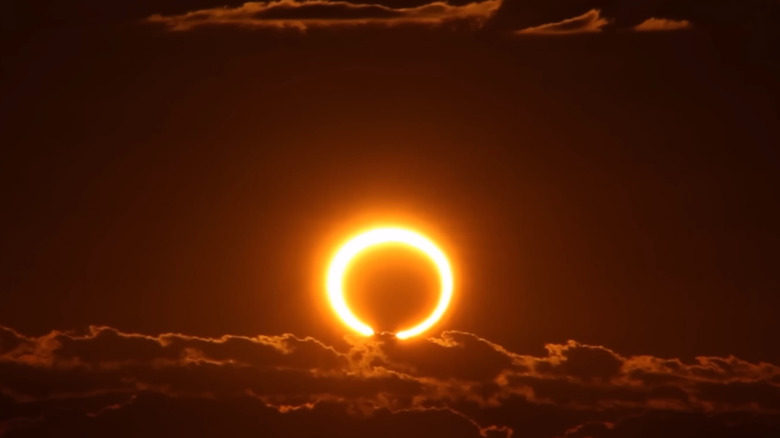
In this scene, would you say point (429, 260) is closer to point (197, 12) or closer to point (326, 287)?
point (326, 287)

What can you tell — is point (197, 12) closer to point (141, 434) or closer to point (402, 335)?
point (402, 335)

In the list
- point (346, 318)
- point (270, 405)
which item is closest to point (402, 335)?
point (346, 318)

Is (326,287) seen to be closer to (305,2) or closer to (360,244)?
(360,244)

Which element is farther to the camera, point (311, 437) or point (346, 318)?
point (311, 437)

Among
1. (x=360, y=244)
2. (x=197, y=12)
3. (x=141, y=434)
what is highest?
(x=197, y=12)

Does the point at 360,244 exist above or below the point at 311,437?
above

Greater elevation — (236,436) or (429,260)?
(429,260)

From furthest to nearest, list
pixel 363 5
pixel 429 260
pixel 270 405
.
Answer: pixel 270 405 → pixel 429 260 → pixel 363 5

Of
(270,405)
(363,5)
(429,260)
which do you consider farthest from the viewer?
(270,405)

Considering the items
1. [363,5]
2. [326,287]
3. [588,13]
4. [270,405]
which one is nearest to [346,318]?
[326,287]
